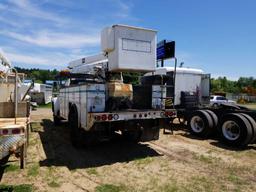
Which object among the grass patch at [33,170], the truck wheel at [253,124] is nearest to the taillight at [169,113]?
the truck wheel at [253,124]

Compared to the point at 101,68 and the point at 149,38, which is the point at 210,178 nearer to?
the point at 149,38

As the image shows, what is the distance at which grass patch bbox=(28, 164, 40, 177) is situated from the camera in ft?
18.4

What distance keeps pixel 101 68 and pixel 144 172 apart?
4398 millimetres

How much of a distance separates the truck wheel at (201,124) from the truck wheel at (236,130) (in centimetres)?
50

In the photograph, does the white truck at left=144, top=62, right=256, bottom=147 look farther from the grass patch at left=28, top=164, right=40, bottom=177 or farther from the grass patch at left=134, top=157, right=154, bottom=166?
the grass patch at left=28, top=164, right=40, bottom=177

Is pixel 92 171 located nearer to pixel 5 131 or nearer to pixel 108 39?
pixel 5 131

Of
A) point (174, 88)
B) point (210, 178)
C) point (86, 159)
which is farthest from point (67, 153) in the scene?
point (174, 88)

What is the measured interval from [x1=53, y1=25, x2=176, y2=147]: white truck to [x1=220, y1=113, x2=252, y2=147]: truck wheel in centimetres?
240

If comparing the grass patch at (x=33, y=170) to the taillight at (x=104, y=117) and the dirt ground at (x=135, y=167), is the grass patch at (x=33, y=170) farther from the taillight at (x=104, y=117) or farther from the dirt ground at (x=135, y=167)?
the taillight at (x=104, y=117)

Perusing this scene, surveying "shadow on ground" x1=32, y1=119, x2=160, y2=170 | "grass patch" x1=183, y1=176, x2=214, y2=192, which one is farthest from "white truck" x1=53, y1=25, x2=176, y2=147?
"grass patch" x1=183, y1=176, x2=214, y2=192

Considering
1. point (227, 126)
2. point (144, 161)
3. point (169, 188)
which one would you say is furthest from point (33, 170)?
point (227, 126)

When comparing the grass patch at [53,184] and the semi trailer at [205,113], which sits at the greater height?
the semi trailer at [205,113]

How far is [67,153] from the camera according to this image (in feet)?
24.0

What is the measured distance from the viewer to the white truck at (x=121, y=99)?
6.79m
